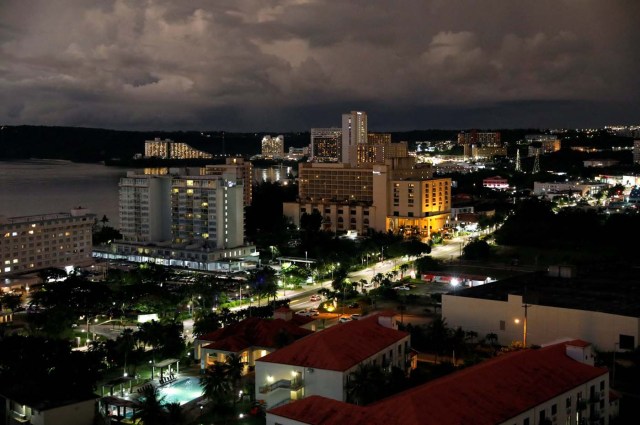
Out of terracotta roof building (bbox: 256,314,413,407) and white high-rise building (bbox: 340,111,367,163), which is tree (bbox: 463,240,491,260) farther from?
white high-rise building (bbox: 340,111,367,163)

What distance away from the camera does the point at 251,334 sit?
273 inches

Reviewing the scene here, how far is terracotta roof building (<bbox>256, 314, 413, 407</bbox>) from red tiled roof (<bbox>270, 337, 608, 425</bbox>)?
2.96ft

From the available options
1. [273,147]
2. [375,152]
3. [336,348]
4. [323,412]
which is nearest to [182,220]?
[336,348]

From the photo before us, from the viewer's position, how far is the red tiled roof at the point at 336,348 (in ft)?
18.3

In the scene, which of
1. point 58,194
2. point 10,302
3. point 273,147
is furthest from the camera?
point 273,147

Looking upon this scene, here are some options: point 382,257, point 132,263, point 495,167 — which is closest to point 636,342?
point 382,257

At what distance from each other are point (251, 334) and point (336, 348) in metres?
1.46

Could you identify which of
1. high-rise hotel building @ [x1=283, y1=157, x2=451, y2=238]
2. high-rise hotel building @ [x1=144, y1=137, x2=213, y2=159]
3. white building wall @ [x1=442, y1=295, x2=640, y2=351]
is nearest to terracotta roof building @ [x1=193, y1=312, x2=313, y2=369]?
white building wall @ [x1=442, y1=295, x2=640, y2=351]

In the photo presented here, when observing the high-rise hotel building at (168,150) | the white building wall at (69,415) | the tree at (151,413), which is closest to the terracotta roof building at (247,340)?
the white building wall at (69,415)

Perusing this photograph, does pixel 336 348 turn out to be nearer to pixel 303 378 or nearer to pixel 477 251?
pixel 303 378

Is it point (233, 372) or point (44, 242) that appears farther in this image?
point (44, 242)

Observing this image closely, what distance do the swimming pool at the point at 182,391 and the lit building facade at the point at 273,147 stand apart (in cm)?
5188

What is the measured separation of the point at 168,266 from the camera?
13.8m

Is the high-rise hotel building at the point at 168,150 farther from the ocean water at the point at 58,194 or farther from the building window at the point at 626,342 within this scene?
the building window at the point at 626,342
